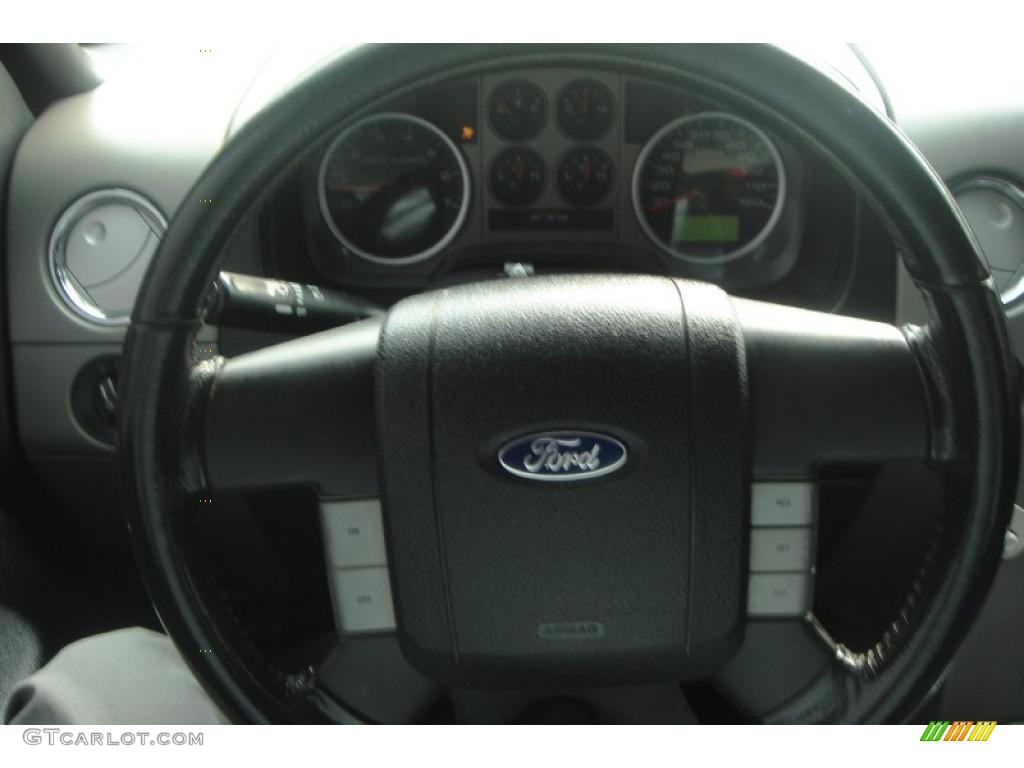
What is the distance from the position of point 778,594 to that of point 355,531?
287 millimetres

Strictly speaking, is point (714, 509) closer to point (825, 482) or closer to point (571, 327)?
point (571, 327)

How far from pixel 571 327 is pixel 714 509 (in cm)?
15

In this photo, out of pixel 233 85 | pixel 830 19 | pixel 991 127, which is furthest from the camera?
pixel 233 85

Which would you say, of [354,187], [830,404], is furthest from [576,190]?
[830,404]

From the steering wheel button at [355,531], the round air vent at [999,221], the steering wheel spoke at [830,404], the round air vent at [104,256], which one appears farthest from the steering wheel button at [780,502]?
the round air vent at [104,256]

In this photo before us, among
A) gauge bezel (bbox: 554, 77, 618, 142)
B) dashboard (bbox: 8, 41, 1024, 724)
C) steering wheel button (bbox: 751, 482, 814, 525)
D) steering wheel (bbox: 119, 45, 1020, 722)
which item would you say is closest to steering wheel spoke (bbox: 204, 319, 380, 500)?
steering wheel (bbox: 119, 45, 1020, 722)

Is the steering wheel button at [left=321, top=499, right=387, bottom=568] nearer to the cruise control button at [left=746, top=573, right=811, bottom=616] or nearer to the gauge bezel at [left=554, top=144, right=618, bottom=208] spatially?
the cruise control button at [left=746, top=573, right=811, bottom=616]

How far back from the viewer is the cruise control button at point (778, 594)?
29.2 inches

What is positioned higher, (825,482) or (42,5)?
(42,5)

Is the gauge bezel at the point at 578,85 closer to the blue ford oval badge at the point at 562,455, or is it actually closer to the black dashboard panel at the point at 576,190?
the black dashboard panel at the point at 576,190

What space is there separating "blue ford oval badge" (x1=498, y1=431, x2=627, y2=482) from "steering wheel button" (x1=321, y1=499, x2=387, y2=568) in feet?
0.34

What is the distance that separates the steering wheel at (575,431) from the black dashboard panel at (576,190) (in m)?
0.47

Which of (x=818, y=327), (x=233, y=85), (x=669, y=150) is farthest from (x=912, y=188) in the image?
(x=233, y=85)

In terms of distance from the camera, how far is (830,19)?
2.60 feet
